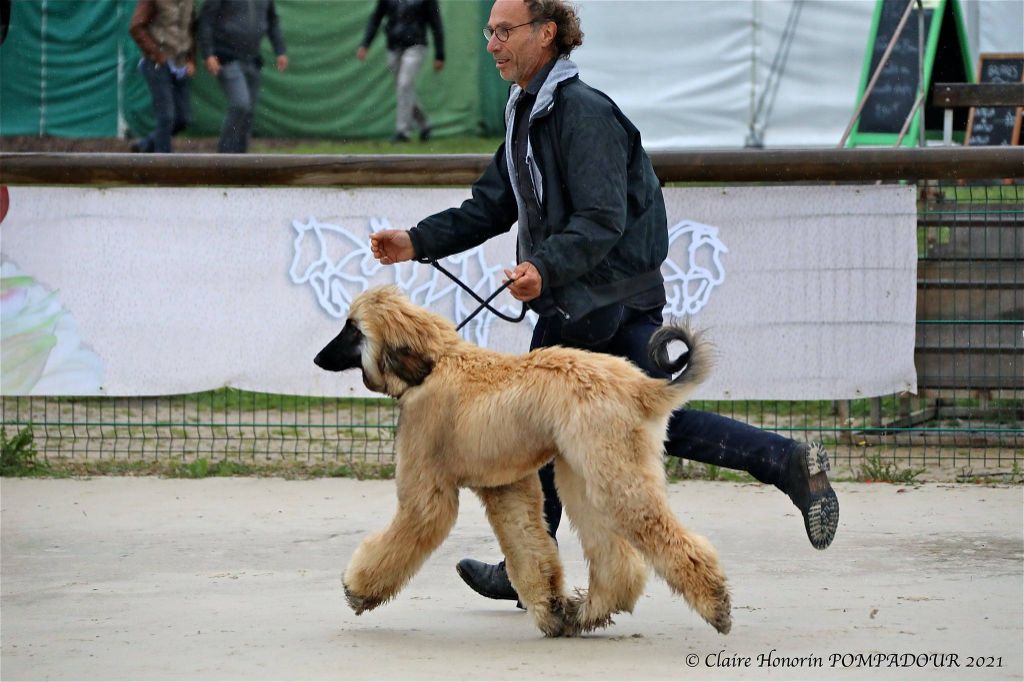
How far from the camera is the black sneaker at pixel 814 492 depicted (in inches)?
163

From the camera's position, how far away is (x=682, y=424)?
4.34 meters

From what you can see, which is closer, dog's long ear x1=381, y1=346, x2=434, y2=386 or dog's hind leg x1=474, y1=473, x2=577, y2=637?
dog's long ear x1=381, y1=346, x2=434, y2=386

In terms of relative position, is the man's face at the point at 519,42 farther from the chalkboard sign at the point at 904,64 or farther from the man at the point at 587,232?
the chalkboard sign at the point at 904,64

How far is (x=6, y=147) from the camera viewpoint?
48.8ft

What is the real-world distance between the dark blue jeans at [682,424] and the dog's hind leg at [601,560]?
0.99 feet

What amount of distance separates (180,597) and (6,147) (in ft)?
37.3

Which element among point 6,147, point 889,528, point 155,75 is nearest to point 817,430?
point 889,528

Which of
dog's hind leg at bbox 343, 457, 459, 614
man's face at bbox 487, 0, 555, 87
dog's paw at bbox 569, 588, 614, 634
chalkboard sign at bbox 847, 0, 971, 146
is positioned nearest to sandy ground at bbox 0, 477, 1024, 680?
dog's paw at bbox 569, 588, 614, 634

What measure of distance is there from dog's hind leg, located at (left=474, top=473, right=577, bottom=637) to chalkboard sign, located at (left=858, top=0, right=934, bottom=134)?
952cm

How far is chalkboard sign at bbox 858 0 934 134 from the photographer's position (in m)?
12.9

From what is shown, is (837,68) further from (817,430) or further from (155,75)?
(817,430)

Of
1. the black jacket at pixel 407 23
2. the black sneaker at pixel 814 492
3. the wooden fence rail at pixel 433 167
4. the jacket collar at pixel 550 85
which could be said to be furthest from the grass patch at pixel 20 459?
the black jacket at pixel 407 23

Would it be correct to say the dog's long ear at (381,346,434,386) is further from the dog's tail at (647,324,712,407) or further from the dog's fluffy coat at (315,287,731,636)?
the dog's tail at (647,324,712,407)

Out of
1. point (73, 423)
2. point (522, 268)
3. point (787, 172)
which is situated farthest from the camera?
point (73, 423)
